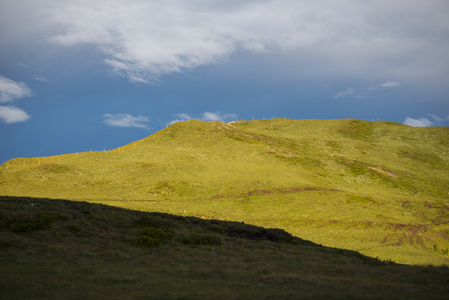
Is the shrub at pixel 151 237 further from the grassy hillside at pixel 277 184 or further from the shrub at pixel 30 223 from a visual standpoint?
the grassy hillside at pixel 277 184

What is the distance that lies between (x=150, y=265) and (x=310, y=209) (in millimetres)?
Result: 53097

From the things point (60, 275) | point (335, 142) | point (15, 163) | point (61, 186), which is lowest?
point (60, 275)

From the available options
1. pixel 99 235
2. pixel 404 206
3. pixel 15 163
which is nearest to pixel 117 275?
pixel 99 235

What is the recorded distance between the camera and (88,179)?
83562 mm

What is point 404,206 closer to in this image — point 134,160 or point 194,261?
point 194,261

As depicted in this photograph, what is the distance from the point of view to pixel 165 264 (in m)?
21.6

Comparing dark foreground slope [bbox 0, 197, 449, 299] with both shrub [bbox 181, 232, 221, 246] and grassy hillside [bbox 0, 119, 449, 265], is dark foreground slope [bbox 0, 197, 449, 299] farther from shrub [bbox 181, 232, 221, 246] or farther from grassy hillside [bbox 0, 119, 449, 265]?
grassy hillside [bbox 0, 119, 449, 265]

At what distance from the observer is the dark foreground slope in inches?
617

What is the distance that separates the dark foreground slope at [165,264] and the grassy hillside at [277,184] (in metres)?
22.4

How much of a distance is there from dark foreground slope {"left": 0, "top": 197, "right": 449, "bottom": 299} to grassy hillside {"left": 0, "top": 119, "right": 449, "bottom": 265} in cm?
2240

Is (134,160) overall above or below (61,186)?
above

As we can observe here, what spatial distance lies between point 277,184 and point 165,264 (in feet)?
212

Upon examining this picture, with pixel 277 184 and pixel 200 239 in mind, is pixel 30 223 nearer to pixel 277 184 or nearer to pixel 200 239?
pixel 200 239

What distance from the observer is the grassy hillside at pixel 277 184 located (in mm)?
57844
